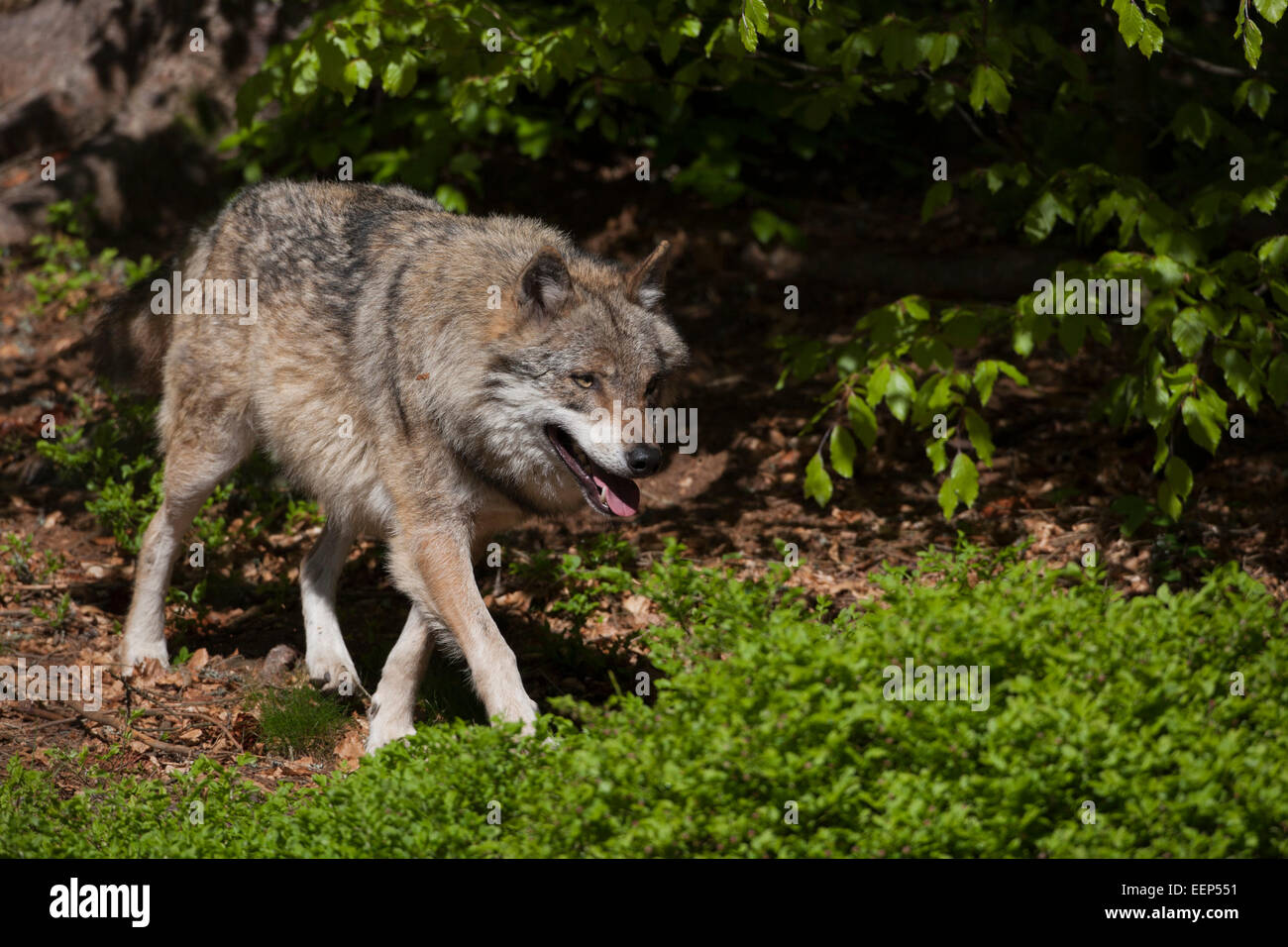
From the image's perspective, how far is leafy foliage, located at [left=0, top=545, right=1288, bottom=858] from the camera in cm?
371

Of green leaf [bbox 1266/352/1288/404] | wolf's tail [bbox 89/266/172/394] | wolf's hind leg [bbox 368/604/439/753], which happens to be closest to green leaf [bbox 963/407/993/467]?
green leaf [bbox 1266/352/1288/404]

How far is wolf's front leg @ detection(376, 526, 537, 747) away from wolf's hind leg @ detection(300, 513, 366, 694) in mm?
601

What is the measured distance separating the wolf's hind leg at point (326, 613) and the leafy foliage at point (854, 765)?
5.10 feet

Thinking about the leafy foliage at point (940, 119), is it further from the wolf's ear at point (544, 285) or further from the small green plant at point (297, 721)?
the small green plant at point (297, 721)

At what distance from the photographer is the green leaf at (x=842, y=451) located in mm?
6074

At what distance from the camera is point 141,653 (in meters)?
6.38

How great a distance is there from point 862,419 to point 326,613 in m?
2.92

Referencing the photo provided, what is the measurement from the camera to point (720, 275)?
410 inches

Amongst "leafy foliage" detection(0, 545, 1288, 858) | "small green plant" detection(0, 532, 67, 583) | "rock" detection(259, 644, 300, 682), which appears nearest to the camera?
"leafy foliage" detection(0, 545, 1288, 858)

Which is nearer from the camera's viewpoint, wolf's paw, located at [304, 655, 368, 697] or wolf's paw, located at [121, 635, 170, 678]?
wolf's paw, located at [304, 655, 368, 697]

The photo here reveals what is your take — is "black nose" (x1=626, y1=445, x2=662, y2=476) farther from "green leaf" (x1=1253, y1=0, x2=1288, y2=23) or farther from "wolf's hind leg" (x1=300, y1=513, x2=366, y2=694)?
"green leaf" (x1=1253, y1=0, x2=1288, y2=23)

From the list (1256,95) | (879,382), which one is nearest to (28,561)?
(879,382)

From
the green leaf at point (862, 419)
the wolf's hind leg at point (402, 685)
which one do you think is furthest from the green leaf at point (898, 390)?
the wolf's hind leg at point (402, 685)

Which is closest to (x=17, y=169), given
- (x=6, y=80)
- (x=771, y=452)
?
(x=6, y=80)
